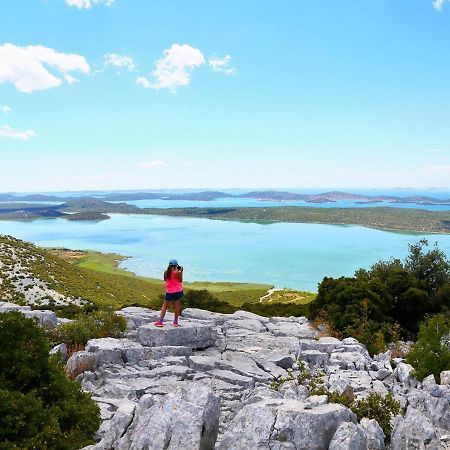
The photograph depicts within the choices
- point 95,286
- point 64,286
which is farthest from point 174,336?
point 95,286

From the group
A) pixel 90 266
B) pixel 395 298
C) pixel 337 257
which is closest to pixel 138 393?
pixel 395 298

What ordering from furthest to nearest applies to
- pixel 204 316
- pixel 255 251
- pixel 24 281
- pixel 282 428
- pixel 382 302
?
pixel 255 251 < pixel 24 281 < pixel 382 302 < pixel 204 316 < pixel 282 428

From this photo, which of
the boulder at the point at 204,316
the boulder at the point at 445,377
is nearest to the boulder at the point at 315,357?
the boulder at the point at 445,377

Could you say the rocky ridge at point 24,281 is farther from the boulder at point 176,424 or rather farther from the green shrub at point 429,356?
the boulder at point 176,424

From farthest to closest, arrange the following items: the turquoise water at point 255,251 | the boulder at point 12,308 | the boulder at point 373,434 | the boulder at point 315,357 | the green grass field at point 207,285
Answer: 1. the turquoise water at point 255,251
2. the green grass field at point 207,285
3. the boulder at point 12,308
4. the boulder at point 315,357
5. the boulder at point 373,434

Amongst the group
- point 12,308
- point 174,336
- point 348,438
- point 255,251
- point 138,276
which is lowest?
point 138,276

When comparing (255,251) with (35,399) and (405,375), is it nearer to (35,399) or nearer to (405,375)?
(405,375)

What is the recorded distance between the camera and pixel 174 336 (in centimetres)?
1705

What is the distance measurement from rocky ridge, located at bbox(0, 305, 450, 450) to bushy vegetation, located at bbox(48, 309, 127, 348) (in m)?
0.74

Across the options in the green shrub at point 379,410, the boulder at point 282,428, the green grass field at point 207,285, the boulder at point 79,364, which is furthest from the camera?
the green grass field at point 207,285

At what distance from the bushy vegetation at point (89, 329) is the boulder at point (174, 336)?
140 cm

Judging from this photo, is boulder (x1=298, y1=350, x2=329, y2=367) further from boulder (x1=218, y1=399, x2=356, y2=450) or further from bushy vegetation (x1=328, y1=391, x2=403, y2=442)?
boulder (x1=218, y1=399, x2=356, y2=450)

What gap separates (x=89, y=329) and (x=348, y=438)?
39.2 feet

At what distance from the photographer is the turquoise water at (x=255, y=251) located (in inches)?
4107
